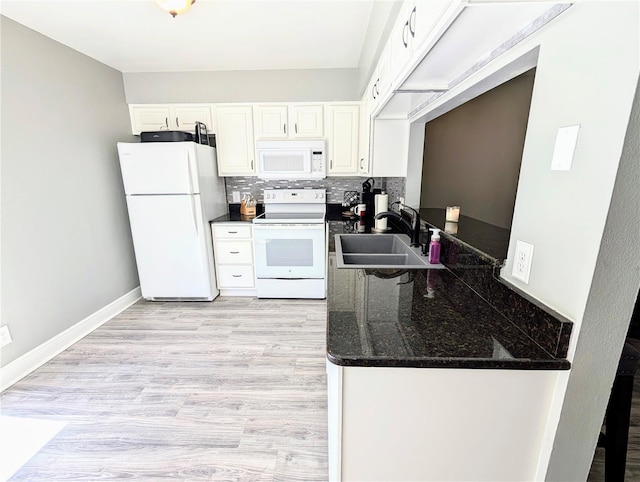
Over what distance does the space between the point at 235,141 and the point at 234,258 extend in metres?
1.28

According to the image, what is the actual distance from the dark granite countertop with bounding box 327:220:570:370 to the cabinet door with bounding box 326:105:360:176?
6.68 feet

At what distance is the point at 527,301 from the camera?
0.86 metres

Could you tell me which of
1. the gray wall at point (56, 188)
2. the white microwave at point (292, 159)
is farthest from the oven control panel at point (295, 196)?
the gray wall at point (56, 188)

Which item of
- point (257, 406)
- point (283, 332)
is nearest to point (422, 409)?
point (257, 406)

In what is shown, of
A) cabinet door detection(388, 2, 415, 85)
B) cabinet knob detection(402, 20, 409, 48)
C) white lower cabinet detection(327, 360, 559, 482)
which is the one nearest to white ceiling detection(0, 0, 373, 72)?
cabinet door detection(388, 2, 415, 85)

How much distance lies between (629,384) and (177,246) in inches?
127

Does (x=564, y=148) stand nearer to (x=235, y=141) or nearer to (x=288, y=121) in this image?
(x=288, y=121)

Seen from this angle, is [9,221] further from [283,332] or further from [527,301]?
[527,301]

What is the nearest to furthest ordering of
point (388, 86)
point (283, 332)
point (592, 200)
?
point (592, 200) → point (388, 86) → point (283, 332)

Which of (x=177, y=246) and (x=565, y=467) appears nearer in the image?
(x=565, y=467)

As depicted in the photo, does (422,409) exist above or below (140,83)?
below

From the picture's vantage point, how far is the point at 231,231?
307 cm

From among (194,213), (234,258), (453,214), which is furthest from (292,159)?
(453,214)

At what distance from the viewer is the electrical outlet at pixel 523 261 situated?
2.87 ft
